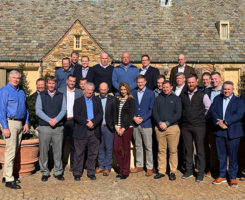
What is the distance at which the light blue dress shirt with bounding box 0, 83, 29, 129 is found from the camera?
538cm

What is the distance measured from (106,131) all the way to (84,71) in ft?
5.94

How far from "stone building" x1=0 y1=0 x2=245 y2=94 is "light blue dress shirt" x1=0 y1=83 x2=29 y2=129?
344 inches

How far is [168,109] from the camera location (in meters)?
5.97

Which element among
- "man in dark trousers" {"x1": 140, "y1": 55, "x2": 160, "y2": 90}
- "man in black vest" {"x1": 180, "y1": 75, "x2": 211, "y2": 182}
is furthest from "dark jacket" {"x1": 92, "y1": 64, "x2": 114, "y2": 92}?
"man in black vest" {"x1": 180, "y1": 75, "x2": 211, "y2": 182}

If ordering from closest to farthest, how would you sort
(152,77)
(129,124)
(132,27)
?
(129,124) < (152,77) < (132,27)

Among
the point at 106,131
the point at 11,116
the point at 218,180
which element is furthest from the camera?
the point at 106,131

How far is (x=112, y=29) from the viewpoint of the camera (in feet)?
54.0

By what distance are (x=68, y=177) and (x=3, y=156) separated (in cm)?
142

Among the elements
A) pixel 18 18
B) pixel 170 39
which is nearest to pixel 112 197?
pixel 170 39

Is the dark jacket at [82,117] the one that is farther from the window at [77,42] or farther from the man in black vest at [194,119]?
the window at [77,42]

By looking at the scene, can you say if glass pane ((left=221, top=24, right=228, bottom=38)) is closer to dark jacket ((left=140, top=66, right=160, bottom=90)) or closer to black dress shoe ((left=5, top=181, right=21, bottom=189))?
dark jacket ((left=140, top=66, right=160, bottom=90))

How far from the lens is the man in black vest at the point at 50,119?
586 cm

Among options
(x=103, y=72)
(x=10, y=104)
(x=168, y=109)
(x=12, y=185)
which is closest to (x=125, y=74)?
(x=103, y=72)

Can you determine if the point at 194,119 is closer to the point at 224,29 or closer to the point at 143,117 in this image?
the point at 143,117
